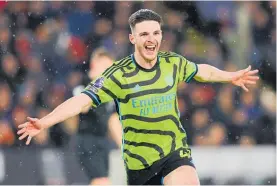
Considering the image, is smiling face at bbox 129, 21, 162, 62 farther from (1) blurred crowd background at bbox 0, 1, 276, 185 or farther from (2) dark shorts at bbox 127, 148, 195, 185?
(1) blurred crowd background at bbox 0, 1, 276, 185

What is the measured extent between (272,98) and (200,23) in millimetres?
1406

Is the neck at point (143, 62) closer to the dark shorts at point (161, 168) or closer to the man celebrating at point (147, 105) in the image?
the man celebrating at point (147, 105)

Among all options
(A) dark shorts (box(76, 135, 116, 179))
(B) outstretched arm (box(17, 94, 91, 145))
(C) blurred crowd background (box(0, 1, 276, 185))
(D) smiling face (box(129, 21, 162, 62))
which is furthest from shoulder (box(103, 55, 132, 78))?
(C) blurred crowd background (box(0, 1, 276, 185))

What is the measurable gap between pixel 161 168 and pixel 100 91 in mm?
774

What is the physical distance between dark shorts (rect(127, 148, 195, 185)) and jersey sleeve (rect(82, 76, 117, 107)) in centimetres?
65

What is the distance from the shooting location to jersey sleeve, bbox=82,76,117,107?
7.18 m

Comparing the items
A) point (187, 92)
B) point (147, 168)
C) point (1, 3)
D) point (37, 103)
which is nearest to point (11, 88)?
point (37, 103)

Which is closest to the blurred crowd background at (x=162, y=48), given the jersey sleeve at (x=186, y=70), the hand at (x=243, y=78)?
the hand at (x=243, y=78)

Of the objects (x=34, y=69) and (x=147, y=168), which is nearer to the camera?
(x=147, y=168)

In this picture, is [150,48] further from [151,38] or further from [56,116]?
[56,116]

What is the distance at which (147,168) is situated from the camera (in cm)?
732

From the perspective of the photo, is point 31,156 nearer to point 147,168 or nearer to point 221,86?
point 221,86

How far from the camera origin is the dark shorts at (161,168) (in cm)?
723

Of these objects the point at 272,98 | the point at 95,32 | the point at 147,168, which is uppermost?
the point at 95,32
